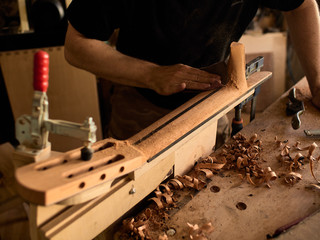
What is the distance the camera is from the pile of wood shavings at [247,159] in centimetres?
108

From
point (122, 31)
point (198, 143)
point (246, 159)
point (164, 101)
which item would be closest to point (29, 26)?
point (122, 31)

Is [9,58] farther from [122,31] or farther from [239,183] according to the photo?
[239,183]

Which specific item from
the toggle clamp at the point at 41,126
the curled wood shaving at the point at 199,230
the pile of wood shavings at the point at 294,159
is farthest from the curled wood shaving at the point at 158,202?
the pile of wood shavings at the point at 294,159

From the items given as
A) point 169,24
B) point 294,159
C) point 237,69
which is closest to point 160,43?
point 169,24

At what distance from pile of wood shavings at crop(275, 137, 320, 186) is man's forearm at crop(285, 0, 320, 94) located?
0.44m

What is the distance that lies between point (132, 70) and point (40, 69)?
0.64 metres

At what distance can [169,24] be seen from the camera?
1.40 meters

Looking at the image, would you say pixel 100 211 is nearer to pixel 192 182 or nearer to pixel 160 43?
pixel 192 182

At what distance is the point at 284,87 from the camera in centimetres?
341

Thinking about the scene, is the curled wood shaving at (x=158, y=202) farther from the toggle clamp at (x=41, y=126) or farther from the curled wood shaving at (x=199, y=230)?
the toggle clamp at (x=41, y=126)

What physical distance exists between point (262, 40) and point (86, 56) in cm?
233

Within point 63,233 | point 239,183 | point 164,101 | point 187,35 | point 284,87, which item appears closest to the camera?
point 63,233

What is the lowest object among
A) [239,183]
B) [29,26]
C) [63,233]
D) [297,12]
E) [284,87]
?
[284,87]

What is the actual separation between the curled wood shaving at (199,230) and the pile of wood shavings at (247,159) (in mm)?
271
